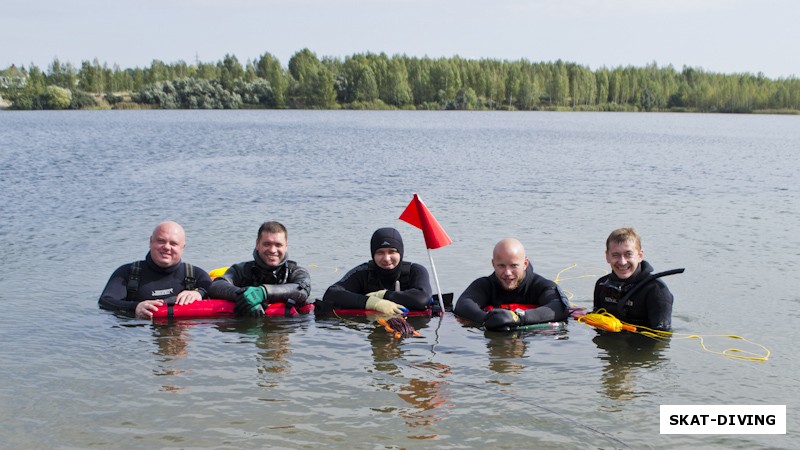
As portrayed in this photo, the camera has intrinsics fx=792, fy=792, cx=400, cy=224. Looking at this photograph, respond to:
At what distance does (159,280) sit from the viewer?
34.3ft

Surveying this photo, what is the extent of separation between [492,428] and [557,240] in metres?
11.1

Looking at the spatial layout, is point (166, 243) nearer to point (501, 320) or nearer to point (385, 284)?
point (385, 284)

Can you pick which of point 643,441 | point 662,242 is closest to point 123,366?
point 643,441

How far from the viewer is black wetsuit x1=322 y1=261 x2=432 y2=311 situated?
396 inches

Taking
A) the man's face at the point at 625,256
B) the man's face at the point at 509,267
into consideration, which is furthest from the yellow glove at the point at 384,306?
the man's face at the point at 625,256

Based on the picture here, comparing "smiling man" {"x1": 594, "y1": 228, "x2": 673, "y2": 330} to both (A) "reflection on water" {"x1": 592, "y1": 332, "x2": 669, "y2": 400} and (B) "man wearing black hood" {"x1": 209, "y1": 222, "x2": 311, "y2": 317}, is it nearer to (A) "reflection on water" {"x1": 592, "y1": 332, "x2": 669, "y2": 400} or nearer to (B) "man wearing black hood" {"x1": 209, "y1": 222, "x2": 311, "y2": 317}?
(A) "reflection on water" {"x1": 592, "y1": 332, "x2": 669, "y2": 400}

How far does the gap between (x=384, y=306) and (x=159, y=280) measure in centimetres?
305

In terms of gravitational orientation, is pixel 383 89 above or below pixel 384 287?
above

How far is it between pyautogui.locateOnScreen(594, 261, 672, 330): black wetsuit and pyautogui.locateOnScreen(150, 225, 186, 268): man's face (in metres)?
5.40

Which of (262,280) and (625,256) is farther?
(262,280)

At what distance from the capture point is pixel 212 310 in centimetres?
1018

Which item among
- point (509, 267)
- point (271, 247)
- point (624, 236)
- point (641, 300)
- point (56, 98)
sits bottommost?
point (641, 300)

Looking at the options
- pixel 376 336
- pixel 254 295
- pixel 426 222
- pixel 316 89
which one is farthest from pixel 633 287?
pixel 316 89

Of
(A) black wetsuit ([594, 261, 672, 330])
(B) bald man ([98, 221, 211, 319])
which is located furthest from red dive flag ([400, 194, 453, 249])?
(B) bald man ([98, 221, 211, 319])
